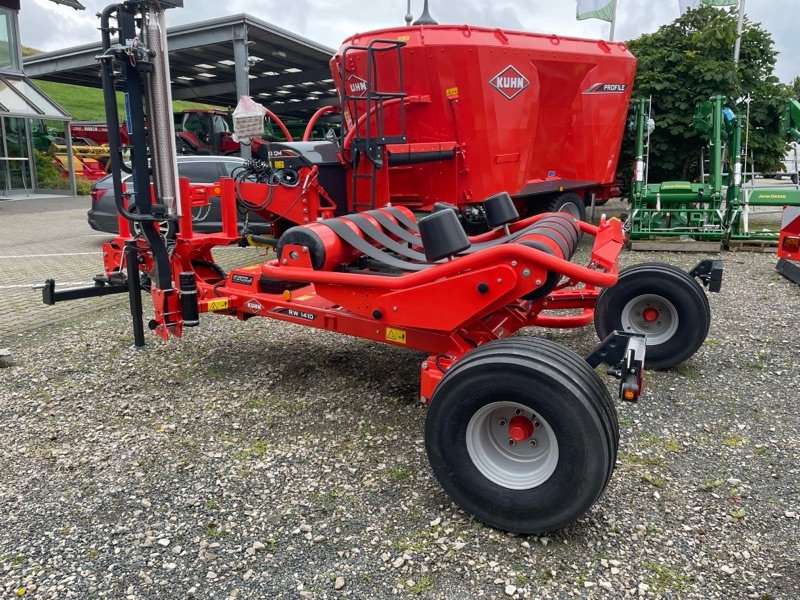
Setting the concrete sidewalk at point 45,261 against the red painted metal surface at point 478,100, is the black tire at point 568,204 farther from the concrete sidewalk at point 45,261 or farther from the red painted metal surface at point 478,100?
the concrete sidewalk at point 45,261

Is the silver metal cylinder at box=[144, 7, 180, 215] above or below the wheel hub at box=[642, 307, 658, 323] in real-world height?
above

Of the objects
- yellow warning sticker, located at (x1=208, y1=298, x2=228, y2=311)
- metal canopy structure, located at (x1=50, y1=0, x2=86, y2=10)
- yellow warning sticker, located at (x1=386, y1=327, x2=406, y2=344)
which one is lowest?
yellow warning sticker, located at (x1=386, y1=327, x2=406, y2=344)

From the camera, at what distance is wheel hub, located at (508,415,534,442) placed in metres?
2.73

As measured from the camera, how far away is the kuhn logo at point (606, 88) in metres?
8.68

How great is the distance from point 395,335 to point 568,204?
21.3 feet

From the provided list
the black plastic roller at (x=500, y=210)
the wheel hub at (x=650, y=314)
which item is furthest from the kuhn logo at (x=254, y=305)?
the wheel hub at (x=650, y=314)

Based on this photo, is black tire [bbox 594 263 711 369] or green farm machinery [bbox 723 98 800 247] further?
green farm machinery [bbox 723 98 800 247]

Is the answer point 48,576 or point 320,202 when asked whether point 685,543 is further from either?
point 320,202

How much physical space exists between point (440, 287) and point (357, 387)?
1384mm

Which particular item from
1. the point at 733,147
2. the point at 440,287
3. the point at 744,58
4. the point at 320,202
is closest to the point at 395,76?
the point at 320,202

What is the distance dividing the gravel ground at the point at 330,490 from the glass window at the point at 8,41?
18458 mm

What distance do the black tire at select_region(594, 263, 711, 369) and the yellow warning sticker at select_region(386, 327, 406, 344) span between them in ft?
5.68

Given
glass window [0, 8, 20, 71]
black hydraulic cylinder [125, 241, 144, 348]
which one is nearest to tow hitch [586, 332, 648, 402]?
black hydraulic cylinder [125, 241, 144, 348]

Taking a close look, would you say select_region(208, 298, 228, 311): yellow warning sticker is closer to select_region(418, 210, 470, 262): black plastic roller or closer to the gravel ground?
the gravel ground
